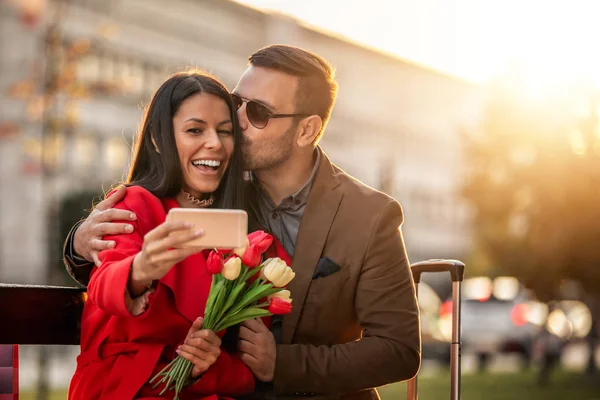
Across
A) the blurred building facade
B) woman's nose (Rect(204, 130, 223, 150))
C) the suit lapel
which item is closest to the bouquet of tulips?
woman's nose (Rect(204, 130, 223, 150))

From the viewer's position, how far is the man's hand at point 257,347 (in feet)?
13.6

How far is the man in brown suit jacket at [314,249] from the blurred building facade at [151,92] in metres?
12.5

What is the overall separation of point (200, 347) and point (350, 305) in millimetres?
1142

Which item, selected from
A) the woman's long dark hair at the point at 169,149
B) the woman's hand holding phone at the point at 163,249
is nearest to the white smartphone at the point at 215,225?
the woman's hand holding phone at the point at 163,249

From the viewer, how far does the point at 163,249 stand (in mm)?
3211

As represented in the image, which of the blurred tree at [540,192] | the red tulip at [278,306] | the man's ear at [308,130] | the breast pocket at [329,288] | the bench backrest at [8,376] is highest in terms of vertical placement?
the man's ear at [308,130]

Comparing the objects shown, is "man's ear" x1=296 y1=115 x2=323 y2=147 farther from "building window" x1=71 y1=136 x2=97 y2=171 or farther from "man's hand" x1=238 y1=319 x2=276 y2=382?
"building window" x1=71 y1=136 x2=97 y2=171

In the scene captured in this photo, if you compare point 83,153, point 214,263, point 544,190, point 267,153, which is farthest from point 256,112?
point 83,153

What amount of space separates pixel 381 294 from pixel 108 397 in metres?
1.28

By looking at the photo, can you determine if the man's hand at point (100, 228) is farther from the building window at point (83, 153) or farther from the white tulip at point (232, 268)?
the building window at point (83, 153)

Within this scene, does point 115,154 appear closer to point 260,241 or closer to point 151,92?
point 151,92

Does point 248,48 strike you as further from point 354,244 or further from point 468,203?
point 354,244

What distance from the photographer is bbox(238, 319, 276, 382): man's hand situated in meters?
4.14

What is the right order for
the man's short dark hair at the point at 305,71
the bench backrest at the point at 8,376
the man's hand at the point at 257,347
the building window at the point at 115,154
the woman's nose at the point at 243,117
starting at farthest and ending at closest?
the building window at the point at 115,154 < the man's short dark hair at the point at 305,71 < the woman's nose at the point at 243,117 < the bench backrest at the point at 8,376 < the man's hand at the point at 257,347
